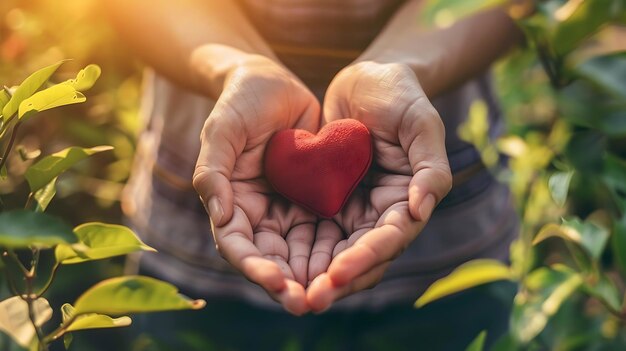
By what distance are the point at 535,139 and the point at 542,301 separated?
710 millimetres

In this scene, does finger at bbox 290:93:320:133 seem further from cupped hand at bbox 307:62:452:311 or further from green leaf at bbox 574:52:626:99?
green leaf at bbox 574:52:626:99

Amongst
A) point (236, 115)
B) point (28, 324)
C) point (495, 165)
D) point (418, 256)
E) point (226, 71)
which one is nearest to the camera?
point (28, 324)

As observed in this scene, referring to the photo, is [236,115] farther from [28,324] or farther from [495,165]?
[495,165]

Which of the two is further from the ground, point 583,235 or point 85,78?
point 85,78

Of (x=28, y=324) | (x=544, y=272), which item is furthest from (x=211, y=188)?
(x=544, y=272)

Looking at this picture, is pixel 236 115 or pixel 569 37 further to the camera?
pixel 569 37

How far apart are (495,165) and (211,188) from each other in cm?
76

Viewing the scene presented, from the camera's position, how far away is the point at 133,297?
2.35 feet

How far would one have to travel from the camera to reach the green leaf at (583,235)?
1020 millimetres

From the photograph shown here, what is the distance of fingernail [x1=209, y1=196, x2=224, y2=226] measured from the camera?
2.72ft

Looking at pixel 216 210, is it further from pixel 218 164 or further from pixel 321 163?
pixel 321 163

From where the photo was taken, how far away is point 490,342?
142 cm

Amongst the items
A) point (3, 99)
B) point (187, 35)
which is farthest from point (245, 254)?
point (187, 35)

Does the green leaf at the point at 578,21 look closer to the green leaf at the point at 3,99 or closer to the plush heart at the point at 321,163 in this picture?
the plush heart at the point at 321,163
